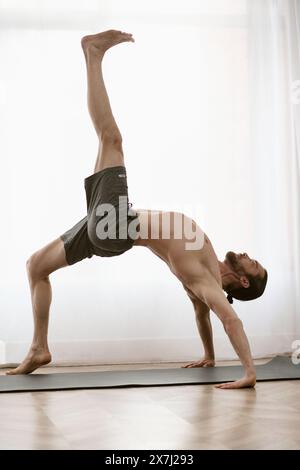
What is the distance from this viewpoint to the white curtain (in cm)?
348

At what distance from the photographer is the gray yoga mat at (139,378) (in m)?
2.42

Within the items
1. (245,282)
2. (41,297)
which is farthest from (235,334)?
(41,297)

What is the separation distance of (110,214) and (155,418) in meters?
0.98

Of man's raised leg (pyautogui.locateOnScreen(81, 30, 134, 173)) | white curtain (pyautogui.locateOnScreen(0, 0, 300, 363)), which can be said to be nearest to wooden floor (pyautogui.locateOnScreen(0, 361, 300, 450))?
man's raised leg (pyautogui.locateOnScreen(81, 30, 134, 173))

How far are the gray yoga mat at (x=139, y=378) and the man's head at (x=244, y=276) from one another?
36 cm

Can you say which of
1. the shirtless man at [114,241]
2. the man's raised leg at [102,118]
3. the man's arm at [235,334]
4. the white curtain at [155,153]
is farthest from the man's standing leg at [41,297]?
the man's arm at [235,334]

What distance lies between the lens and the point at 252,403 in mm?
2021

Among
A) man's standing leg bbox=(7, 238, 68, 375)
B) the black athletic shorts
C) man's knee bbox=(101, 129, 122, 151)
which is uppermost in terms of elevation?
man's knee bbox=(101, 129, 122, 151)

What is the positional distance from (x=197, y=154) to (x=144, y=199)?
44 centimetres

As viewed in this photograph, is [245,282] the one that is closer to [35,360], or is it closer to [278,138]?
[35,360]

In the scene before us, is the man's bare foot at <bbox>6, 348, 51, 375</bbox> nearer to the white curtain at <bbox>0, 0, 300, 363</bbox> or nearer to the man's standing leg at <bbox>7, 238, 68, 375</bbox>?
the man's standing leg at <bbox>7, 238, 68, 375</bbox>

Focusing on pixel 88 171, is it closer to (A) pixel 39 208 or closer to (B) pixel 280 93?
(A) pixel 39 208

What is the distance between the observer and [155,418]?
177 cm
